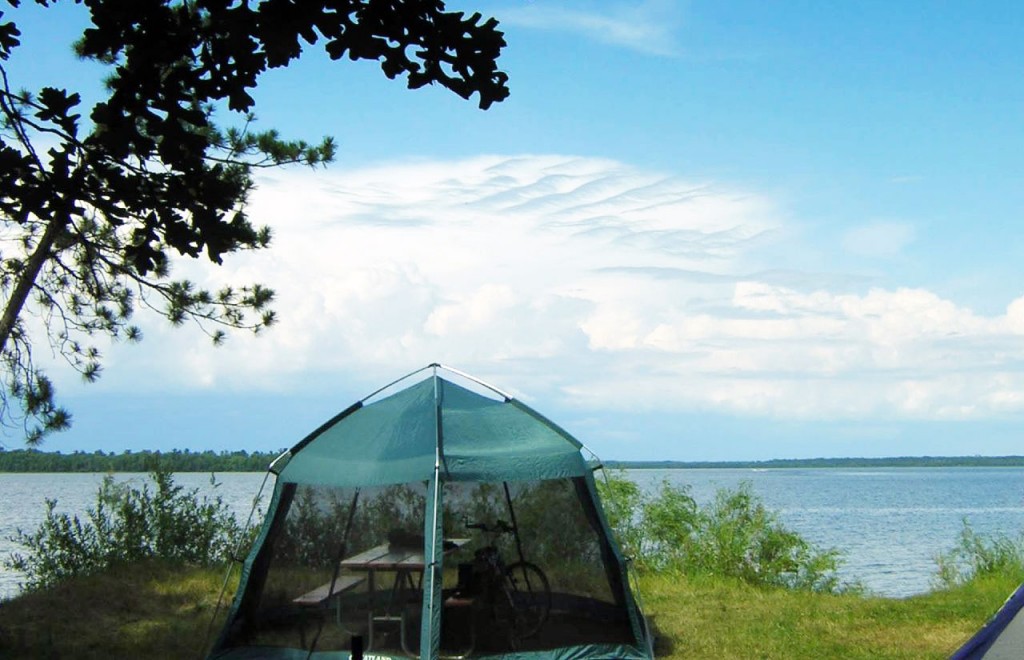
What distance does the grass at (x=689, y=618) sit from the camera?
7.56 meters

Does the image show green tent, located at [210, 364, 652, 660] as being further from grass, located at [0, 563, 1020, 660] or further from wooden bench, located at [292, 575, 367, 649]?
grass, located at [0, 563, 1020, 660]

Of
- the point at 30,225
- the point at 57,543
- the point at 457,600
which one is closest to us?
the point at 457,600

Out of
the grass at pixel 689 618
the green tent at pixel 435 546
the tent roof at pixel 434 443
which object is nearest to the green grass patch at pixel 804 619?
the grass at pixel 689 618

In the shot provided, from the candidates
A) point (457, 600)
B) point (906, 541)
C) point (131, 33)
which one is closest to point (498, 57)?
point (131, 33)

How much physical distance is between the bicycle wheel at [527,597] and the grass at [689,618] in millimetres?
1028

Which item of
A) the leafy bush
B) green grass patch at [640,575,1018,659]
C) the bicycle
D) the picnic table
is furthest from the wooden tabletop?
the leafy bush

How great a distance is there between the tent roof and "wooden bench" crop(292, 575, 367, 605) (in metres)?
0.58

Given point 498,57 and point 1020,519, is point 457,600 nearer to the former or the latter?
point 498,57

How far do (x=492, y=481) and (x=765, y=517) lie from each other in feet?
16.3

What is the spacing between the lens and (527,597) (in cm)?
695

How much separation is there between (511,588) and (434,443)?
1028 millimetres

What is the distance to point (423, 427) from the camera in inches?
273

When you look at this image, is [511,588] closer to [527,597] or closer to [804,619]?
[527,597]

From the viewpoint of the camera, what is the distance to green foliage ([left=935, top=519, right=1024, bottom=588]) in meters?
10.4
